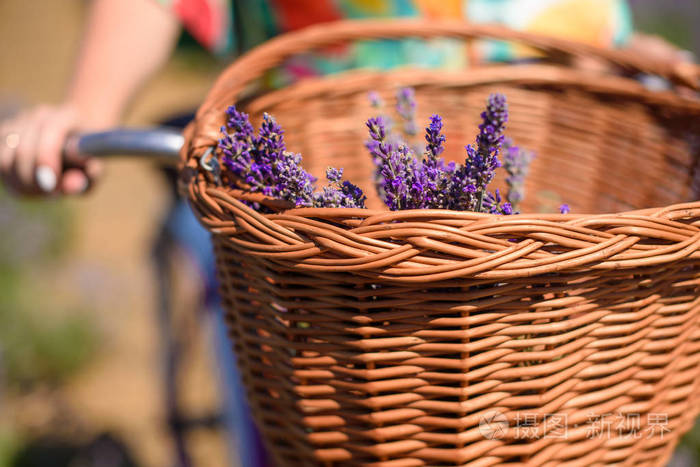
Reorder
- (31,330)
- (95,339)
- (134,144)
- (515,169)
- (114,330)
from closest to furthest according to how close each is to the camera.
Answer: (515,169) < (134,144) < (31,330) < (95,339) < (114,330)

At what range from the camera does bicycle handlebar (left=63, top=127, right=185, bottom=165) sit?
33.6 inches

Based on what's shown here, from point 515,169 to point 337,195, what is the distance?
269mm

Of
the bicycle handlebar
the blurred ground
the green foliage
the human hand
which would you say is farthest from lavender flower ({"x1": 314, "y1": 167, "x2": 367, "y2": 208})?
the green foliage

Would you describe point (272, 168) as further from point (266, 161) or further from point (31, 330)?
point (31, 330)

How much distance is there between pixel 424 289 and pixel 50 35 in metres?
6.79

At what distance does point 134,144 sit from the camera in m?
0.87

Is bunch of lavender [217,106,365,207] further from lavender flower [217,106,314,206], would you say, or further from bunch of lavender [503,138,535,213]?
bunch of lavender [503,138,535,213]

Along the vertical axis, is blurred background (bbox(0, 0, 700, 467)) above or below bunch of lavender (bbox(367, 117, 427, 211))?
below

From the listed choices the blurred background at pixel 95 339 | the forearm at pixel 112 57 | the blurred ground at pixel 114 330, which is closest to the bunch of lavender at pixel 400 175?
the forearm at pixel 112 57

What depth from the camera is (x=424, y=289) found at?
0.55m

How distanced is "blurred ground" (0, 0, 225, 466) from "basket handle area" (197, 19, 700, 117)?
42.1 inches

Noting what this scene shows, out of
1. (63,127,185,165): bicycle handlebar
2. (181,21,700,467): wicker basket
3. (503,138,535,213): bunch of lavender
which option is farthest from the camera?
(63,127,185,165): bicycle handlebar

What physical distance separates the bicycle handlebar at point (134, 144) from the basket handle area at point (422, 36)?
120mm

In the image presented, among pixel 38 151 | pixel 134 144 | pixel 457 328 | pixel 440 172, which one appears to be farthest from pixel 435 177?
pixel 38 151
